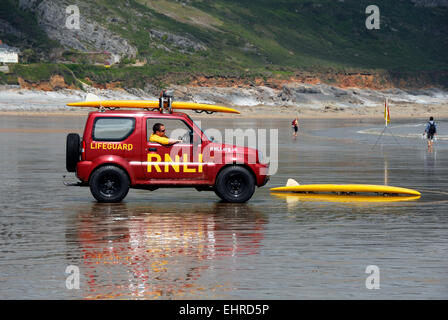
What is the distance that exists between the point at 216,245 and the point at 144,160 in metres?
5.55

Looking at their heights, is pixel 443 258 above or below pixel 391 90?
below

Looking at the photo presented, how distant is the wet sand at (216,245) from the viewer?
33.4ft

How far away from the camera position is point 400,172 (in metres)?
26.8

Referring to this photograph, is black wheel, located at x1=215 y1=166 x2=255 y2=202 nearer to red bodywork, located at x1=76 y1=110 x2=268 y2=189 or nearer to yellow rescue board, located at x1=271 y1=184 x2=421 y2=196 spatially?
red bodywork, located at x1=76 y1=110 x2=268 y2=189

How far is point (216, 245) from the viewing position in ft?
43.1

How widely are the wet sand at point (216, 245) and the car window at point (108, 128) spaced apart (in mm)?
1363

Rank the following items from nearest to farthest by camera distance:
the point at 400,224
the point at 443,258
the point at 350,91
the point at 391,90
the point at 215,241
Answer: the point at 443,258
the point at 215,241
the point at 400,224
the point at 350,91
the point at 391,90

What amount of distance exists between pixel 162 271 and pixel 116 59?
170069mm

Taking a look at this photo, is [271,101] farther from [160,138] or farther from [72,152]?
[72,152]

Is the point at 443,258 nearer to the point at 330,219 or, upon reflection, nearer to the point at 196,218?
the point at 330,219

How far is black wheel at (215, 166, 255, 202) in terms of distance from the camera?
1839 centimetres

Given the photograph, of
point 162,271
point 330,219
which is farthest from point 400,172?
point 162,271

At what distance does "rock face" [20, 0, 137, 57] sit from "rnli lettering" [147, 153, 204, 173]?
168 metres

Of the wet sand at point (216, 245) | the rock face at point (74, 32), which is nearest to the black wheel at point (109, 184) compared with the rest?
the wet sand at point (216, 245)
